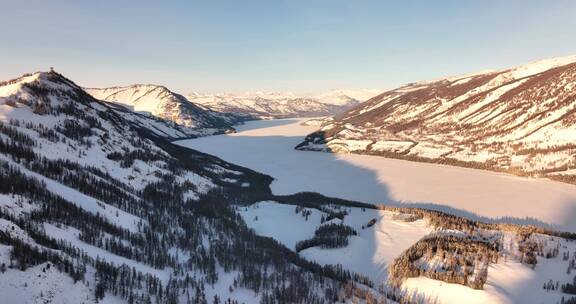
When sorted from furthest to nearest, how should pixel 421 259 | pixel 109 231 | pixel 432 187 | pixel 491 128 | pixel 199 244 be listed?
1. pixel 491 128
2. pixel 432 187
3. pixel 199 244
4. pixel 421 259
5. pixel 109 231

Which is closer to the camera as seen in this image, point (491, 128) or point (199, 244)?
point (199, 244)

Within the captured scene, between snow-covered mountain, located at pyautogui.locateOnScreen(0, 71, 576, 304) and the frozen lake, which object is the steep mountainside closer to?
snow-covered mountain, located at pyautogui.locateOnScreen(0, 71, 576, 304)

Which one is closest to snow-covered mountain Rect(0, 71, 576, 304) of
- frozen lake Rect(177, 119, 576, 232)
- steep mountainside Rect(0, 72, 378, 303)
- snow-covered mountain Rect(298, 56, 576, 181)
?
steep mountainside Rect(0, 72, 378, 303)

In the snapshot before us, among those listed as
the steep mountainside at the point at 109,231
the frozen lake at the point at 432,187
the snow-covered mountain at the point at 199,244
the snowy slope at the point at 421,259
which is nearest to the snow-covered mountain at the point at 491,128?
the frozen lake at the point at 432,187

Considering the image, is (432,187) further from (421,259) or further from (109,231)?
(109,231)

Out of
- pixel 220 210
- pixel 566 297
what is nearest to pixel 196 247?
pixel 220 210

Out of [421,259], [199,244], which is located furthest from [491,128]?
[199,244]
